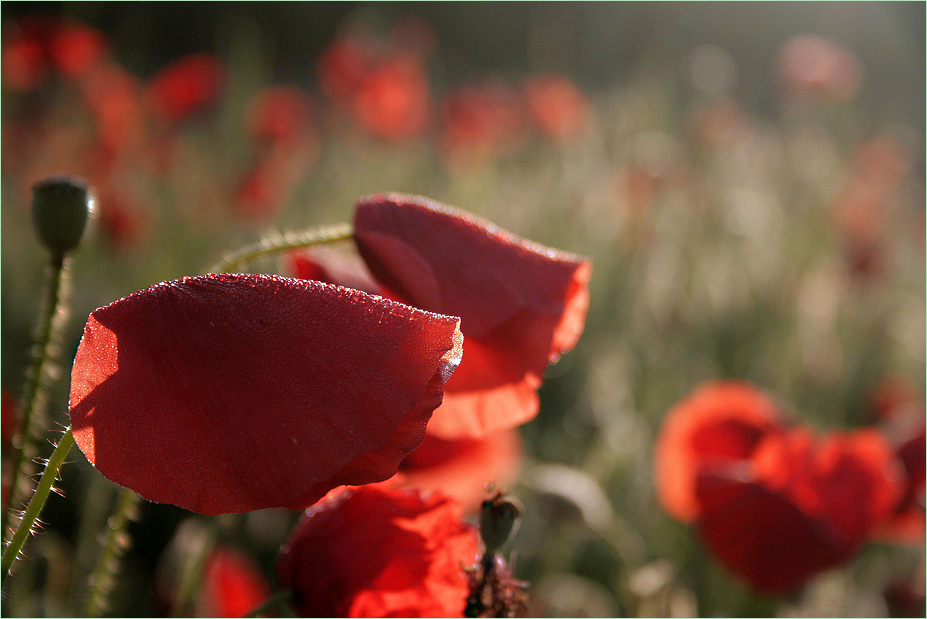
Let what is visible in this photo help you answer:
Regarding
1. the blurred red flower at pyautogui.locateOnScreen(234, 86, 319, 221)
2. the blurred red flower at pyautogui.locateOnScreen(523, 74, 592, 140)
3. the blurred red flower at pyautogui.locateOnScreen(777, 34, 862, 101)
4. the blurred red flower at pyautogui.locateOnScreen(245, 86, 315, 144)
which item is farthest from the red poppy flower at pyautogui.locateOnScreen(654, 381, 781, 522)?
the blurred red flower at pyautogui.locateOnScreen(777, 34, 862, 101)

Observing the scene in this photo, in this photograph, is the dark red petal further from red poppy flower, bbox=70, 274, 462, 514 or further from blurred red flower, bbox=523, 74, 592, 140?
blurred red flower, bbox=523, 74, 592, 140

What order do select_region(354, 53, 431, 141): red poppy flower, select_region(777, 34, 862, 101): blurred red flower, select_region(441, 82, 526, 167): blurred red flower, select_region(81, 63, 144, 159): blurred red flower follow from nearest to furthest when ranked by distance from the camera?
select_region(81, 63, 144, 159): blurred red flower < select_region(354, 53, 431, 141): red poppy flower < select_region(441, 82, 526, 167): blurred red flower < select_region(777, 34, 862, 101): blurred red flower

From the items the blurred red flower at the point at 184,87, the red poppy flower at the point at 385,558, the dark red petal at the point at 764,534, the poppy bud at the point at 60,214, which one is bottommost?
the dark red petal at the point at 764,534

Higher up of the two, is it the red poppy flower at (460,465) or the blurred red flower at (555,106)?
the blurred red flower at (555,106)

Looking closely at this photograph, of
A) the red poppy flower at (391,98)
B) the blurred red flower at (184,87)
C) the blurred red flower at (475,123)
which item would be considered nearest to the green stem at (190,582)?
the blurred red flower at (184,87)

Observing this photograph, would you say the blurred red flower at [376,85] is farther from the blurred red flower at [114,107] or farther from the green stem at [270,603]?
the green stem at [270,603]

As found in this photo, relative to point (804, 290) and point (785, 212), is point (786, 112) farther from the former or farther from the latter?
point (804, 290)

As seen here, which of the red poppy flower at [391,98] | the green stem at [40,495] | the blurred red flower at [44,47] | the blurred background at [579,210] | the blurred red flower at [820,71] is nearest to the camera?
the green stem at [40,495]
